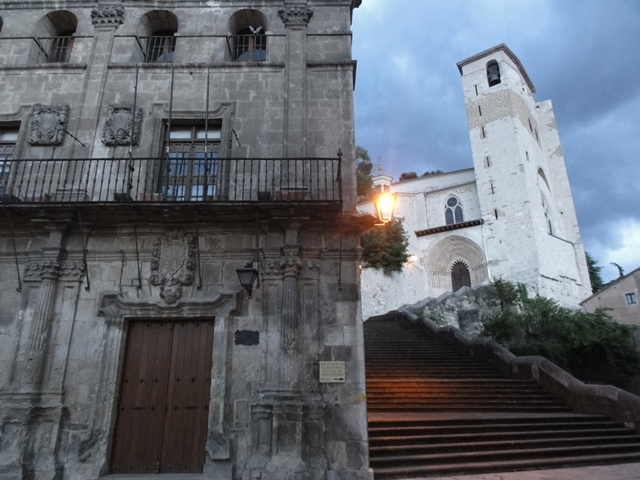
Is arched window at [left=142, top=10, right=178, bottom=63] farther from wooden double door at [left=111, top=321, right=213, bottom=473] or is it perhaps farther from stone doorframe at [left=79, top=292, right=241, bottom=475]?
wooden double door at [left=111, top=321, right=213, bottom=473]

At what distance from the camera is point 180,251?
7875mm

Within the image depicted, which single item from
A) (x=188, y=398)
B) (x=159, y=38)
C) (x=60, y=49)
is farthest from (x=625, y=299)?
(x=60, y=49)

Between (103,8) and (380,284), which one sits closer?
(103,8)

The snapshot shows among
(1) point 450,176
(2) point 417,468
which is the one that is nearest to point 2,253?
(2) point 417,468

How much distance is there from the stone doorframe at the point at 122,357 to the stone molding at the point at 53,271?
0.68m

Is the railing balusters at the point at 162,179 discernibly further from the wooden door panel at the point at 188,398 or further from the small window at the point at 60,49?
the small window at the point at 60,49

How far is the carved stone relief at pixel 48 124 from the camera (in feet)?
29.2

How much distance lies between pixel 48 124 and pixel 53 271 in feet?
11.3

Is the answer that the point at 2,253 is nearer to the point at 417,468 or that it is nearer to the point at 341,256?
the point at 341,256

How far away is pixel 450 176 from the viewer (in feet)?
114

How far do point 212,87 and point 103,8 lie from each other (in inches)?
135

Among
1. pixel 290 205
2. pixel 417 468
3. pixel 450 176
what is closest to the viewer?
pixel 417 468

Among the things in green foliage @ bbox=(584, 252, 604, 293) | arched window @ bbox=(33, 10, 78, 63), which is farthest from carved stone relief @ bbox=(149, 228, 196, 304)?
green foliage @ bbox=(584, 252, 604, 293)

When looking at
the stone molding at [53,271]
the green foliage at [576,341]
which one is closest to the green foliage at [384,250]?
the green foliage at [576,341]
